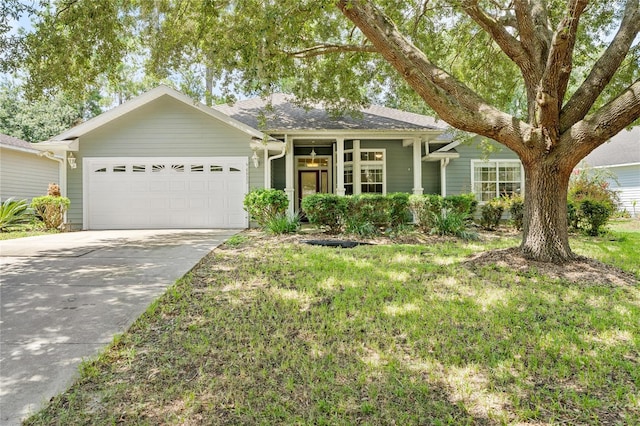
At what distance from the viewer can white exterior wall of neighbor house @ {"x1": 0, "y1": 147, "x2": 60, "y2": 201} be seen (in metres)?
14.5

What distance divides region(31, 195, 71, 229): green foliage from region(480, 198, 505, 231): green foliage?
43.2 ft

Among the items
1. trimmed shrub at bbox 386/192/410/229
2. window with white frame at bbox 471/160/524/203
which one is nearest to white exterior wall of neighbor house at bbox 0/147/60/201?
trimmed shrub at bbox 386/192/410/229

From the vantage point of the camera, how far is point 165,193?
11562mm

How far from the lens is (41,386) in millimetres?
2525

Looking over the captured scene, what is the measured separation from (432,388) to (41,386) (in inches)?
109

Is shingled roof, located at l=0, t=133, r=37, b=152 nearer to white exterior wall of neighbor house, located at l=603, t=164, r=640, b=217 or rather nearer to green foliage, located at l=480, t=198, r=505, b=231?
green foliage, located at l=480, t=198, r=505, b=231

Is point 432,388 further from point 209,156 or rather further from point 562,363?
point 209,156

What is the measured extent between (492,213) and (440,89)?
673 centimetres

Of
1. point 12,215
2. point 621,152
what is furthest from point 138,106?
point 621,152

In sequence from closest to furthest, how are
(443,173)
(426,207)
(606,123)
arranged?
(606,123) → (426,207) → (443,173)

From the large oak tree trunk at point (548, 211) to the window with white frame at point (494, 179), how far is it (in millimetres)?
8431

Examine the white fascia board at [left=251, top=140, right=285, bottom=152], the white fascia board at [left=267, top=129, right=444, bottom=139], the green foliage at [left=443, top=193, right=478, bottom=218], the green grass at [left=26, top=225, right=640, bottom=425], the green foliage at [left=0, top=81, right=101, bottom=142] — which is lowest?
the green grass at [left=26, top=225, right=640, bottom=425]

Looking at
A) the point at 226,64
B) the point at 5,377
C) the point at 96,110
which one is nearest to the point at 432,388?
the point at 5,377

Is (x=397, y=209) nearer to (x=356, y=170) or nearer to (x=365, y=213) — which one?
(x=365, y=213)
